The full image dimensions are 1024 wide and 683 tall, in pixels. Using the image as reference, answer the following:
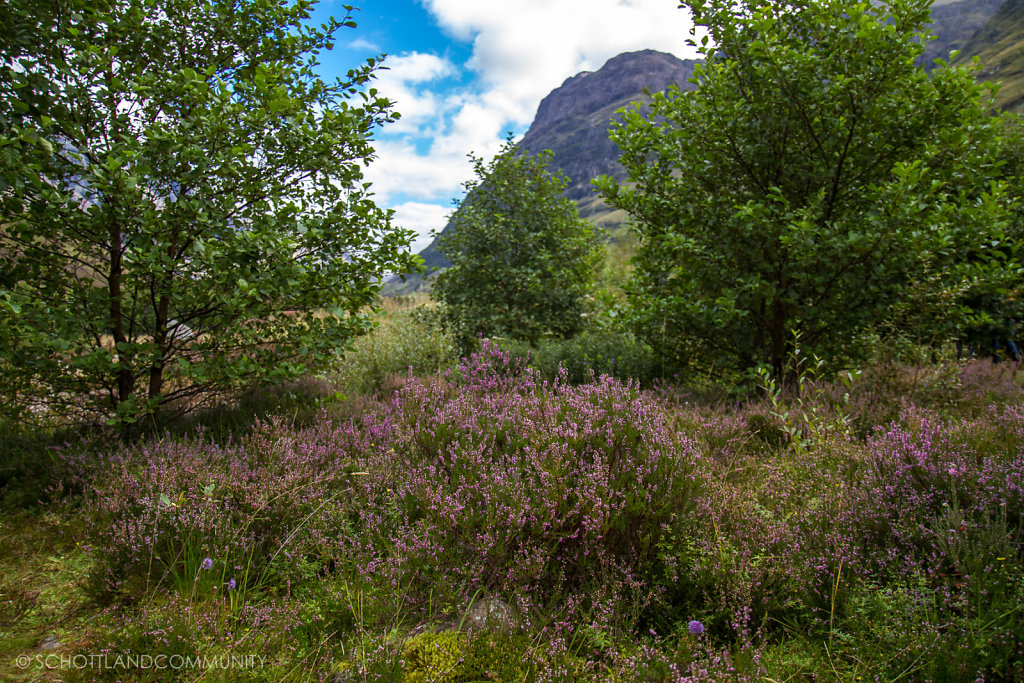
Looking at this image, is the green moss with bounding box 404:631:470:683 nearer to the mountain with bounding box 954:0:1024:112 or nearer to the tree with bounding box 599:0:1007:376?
the tree with bounding box 599:0:1007:376

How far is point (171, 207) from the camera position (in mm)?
3346

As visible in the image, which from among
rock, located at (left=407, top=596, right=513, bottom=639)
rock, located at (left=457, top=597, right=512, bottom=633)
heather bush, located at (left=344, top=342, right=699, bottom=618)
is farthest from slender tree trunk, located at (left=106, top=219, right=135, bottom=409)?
rock, located at (left=457, top=597, right=512, bottom=633)

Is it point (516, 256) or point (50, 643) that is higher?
point (516, 256)

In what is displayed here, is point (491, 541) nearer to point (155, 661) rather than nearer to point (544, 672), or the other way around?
point (544, 672)

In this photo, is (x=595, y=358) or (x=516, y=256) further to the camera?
(x=516, y=256)

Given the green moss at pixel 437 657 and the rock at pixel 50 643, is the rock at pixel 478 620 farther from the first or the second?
the rock at pixel 50 643

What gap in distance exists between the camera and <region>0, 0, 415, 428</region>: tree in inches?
124

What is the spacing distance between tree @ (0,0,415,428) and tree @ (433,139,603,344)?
3.81 meters

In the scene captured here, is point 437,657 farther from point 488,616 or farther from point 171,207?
point 171,207

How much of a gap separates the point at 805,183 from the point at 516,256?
4476 mm

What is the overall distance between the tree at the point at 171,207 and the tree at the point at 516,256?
12.5 ft

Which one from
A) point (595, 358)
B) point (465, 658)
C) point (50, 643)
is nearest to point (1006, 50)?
point (595, 358)

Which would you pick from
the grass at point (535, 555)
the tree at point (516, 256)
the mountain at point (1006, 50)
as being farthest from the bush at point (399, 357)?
the mountain at point (1006, 50)

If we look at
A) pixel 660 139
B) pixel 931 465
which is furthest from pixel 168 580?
pixel 660 139
